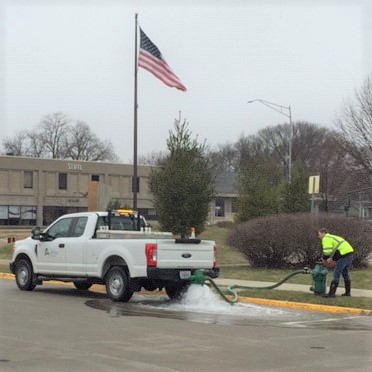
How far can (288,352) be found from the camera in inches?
352

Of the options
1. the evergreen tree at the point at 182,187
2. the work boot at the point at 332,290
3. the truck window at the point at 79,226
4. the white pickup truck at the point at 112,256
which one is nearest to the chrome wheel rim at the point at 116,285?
the white pickup truck at the point at 112,256

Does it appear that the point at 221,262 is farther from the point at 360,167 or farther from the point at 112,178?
the point at 112,178

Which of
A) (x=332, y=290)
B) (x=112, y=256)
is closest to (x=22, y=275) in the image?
(x=112, y=256)

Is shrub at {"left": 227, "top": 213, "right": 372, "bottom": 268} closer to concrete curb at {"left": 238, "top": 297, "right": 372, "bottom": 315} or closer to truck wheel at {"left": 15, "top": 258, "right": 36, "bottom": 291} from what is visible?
concrete curb at {"left": 238, "top": 297, "right": 372, "bottom": 315}

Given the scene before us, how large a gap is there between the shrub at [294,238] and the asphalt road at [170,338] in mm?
8238

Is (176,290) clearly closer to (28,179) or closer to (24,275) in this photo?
(24,275)

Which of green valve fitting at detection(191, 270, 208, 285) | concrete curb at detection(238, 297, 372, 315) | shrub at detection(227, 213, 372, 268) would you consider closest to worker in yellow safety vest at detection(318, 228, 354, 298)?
concrete curb at detection(238, 297, 372, 315)

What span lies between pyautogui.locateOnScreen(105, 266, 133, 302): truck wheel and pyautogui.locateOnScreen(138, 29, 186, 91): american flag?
36.1 feet

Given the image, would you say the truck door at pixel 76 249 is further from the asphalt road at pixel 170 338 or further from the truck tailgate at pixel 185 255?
the truck tailgate at pixel 185 255

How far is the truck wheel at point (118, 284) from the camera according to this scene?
46.9 feet

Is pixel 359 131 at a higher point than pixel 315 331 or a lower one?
higher

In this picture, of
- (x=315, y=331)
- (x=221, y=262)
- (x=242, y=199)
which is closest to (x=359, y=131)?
(x=242, y=199)

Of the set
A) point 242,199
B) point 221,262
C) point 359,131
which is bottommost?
point 221,262

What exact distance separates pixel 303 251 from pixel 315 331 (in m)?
11.5
